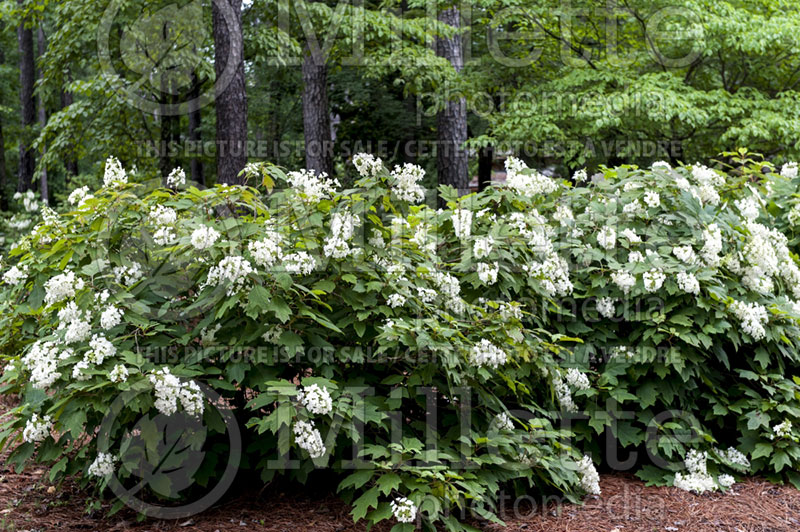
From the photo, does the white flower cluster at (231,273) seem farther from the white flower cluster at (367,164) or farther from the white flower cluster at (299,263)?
the white flower cluster at (367,164)

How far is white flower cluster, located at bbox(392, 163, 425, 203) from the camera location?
12.3 feet

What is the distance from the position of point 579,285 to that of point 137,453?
9.17 ft

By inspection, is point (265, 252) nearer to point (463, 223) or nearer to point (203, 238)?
point (203, 238)

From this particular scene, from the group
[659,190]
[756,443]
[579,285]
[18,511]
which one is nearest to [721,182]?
[659,190]

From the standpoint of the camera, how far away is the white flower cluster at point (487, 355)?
12.1 feet

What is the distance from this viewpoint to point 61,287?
3.43 meters

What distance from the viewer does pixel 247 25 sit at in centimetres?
1327

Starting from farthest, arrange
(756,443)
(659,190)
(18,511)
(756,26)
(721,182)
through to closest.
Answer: (756,26) → (721,182) → (659,190) → (756,443) → (18,511)

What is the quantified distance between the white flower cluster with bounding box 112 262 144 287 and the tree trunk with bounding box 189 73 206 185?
8852mm

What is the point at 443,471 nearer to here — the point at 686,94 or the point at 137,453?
the point at 137,453

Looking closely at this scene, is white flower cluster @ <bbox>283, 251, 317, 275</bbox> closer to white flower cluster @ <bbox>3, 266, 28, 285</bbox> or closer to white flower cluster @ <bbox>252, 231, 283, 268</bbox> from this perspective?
white flower cluster @ <bbox>252, 231, 283, 268</bbox>

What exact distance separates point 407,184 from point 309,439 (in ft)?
4.52

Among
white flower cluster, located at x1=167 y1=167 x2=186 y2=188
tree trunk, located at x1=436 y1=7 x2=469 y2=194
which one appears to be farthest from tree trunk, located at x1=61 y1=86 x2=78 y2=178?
white flower cluster, located at x1=167 y1=167 x2=186 y2=188

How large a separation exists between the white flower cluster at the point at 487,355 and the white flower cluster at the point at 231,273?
1.18m
